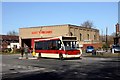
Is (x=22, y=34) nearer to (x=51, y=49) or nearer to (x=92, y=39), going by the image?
(x=92, y=39)

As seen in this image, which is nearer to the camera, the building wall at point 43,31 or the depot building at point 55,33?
the building wall at point 43,31

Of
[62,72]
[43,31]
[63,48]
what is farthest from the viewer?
[43,31]

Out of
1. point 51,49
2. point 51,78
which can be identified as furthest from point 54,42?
point 51,78

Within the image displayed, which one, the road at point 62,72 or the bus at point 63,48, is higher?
the bus at point 63,48

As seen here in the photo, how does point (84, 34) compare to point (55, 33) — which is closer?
point (55, 33)

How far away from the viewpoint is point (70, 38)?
117 feet

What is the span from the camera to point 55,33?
79.7 m

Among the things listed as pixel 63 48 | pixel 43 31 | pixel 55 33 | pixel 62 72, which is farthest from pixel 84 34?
pixel 62 72

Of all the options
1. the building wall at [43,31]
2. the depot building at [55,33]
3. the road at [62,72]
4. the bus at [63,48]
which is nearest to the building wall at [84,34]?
the depot building at [55,33]

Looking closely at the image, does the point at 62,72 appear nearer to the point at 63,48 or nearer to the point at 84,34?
the point at 63,48

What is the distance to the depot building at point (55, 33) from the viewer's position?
78.8 meters

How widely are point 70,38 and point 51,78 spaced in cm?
1949

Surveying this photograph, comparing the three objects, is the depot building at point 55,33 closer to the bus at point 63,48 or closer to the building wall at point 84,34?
the building wall at point 84,34

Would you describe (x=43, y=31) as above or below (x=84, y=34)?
above
